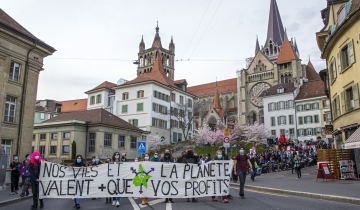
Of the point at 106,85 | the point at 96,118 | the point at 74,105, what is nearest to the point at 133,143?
the point at 96,118

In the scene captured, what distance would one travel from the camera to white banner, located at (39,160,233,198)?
11.1 meters

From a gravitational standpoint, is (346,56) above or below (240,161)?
above

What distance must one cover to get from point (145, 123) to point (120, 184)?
44420 millimetres

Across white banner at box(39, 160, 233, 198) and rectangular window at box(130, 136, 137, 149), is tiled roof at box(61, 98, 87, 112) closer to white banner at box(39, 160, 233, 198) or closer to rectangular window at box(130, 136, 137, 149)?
rectangular window at box(130, 136, 137, 149)

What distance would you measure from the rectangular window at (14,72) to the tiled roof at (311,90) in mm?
52016

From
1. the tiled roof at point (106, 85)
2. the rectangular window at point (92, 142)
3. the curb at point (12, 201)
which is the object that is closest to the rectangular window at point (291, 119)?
the tiled roof at point (106, 85)

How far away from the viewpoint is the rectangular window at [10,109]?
22094 millimetres

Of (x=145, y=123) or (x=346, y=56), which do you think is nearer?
(x=346, y=56)

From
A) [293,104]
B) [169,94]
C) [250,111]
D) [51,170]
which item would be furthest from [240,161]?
[250,111]

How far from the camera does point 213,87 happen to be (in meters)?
111

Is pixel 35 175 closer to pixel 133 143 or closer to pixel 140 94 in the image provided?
pixel 133 143

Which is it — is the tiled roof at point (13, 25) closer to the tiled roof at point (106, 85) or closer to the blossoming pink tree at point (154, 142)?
the blossoming pink tree at point (154, 142)

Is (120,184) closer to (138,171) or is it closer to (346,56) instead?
(138,171)

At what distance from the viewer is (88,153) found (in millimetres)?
38344
